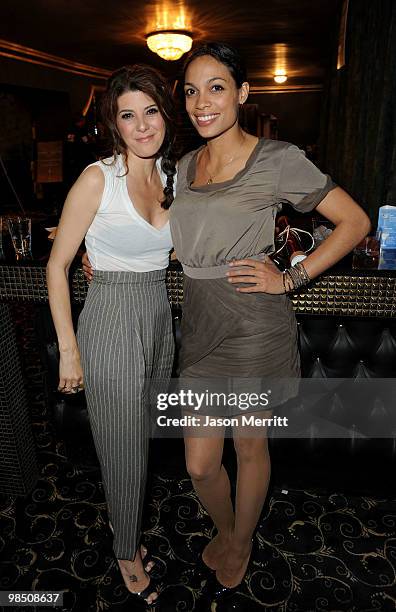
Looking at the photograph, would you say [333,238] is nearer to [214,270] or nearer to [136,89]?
[214,270]

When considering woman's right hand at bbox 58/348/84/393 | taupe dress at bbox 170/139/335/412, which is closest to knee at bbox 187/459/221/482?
taupe dress at bbox 170/139/335/412

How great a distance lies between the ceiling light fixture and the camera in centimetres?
657

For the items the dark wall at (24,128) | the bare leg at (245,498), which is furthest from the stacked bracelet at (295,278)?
the dark wall at (24,128)

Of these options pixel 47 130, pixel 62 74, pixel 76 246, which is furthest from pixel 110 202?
pixel 62 74

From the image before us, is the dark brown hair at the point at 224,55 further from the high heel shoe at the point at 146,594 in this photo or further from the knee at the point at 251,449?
the high heel shoe at the point at 146,594

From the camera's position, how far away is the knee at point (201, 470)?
159 centimetres

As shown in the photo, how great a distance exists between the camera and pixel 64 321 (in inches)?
59.2

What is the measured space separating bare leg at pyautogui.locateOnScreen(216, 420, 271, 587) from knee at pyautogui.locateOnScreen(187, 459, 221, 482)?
0.11 meters

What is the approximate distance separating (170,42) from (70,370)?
6.51 metres

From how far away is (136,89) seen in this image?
143cm

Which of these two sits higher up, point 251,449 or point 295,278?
point 295,278

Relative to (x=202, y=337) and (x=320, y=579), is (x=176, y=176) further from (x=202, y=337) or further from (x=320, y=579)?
(x=320, y=579)

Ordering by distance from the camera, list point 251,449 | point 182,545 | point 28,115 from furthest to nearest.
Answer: point 28,115 < point 182,545 < point 251,449

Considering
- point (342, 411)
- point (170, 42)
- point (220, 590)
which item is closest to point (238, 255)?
point (342, 411)
